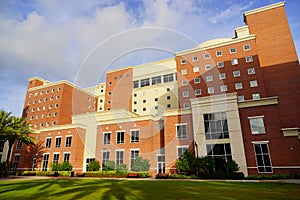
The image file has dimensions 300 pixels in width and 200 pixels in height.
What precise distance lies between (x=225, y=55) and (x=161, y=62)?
1730 centimetres

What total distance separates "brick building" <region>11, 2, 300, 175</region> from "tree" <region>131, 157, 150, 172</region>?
2.91 ft

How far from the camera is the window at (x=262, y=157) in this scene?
21.8 meters

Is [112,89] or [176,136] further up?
[112,89]

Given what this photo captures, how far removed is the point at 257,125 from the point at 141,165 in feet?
53.1

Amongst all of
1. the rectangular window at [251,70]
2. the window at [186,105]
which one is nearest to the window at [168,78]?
the window at [186,105]

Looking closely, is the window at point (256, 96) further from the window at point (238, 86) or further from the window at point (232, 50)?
the window at point (232, 50)

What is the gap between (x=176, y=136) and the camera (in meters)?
27.7

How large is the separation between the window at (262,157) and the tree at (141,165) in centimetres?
1419

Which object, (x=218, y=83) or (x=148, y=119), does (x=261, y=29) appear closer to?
(x=218, y=83)

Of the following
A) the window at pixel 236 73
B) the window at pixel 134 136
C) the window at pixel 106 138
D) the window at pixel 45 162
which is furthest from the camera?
the window at pixel 45 162

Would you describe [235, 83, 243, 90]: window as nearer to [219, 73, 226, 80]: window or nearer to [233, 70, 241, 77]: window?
[233, 70, 241, 77]: window

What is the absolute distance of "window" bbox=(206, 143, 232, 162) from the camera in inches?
924

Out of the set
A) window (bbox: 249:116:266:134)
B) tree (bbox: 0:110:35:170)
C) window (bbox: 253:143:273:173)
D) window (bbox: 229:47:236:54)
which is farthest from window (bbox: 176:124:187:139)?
tree (bbox: 0:110:35:170)

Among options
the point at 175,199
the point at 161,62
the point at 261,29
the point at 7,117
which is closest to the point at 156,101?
the point at 161,62
